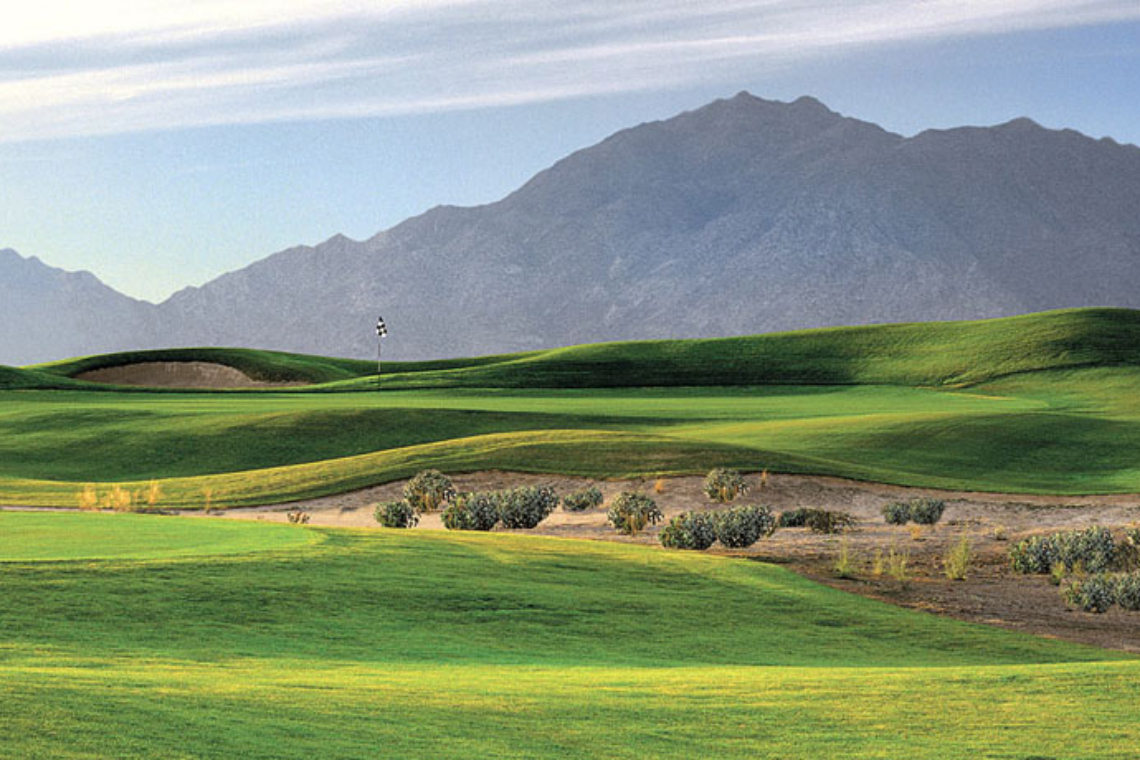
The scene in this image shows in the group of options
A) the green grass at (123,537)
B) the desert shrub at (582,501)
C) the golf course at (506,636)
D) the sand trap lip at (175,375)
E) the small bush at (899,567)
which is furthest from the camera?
the sand trap lip at (175,375)

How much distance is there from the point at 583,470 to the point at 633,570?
16657 mm

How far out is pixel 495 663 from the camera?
13.3m

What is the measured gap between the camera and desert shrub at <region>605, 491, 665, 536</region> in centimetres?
2961

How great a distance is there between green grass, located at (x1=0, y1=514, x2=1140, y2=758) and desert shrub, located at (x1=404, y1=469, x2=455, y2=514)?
11563 millimetres

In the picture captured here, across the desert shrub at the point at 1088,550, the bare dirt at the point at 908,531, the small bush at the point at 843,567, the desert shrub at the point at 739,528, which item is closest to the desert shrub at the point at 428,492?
the bare dirt at the point at 908,531

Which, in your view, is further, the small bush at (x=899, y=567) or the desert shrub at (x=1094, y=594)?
the small bush at (x=899, y=567)

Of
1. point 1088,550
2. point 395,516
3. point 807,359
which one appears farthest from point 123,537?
point 807,359

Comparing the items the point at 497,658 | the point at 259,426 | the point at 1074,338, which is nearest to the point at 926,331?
the point at 1074,338

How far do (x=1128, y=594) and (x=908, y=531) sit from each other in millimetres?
9287

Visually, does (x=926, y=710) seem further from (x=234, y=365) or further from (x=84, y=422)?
(x=234, y=365)

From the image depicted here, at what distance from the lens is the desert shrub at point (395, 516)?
30141 millimetres

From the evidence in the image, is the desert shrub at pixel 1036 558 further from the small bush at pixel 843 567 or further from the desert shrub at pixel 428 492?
the desert shrub at pixel 428 492

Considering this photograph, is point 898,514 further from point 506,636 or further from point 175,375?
point 175,375

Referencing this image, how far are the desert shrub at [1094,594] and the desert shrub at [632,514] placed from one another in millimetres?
10702
